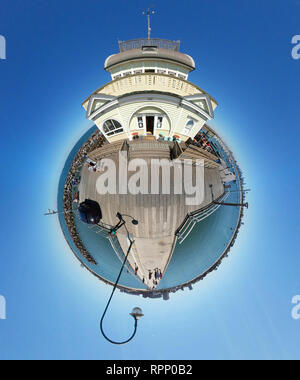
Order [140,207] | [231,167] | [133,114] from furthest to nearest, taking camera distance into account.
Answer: [231,167]
[133,114]
[140,207]

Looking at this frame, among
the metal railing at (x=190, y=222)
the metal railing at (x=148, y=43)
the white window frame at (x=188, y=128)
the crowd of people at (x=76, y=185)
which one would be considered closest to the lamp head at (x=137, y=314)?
the metal railing at (x=190, y=222)

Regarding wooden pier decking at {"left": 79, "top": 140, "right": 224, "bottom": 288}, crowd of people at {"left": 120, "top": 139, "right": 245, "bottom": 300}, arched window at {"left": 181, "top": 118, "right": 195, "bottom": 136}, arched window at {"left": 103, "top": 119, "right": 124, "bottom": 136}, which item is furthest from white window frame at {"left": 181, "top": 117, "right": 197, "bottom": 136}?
crowd of people at {"left": 120, "top": 139, "right": 245, "bottom": 300}

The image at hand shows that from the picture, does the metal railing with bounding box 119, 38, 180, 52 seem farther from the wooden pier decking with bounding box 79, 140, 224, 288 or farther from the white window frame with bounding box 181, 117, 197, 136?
the wooden pier decking with bounding box 79, 140, 224, 288

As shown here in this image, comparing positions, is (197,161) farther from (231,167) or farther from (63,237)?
(63,237)

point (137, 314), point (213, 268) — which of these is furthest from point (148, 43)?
point (213, 268)

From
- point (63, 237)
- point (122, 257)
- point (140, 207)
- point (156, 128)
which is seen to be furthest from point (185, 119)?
point (63, 237)

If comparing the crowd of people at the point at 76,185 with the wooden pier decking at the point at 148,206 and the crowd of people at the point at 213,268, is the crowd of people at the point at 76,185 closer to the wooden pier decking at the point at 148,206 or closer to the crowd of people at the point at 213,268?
the wooden pier decking at the point at 148,206
